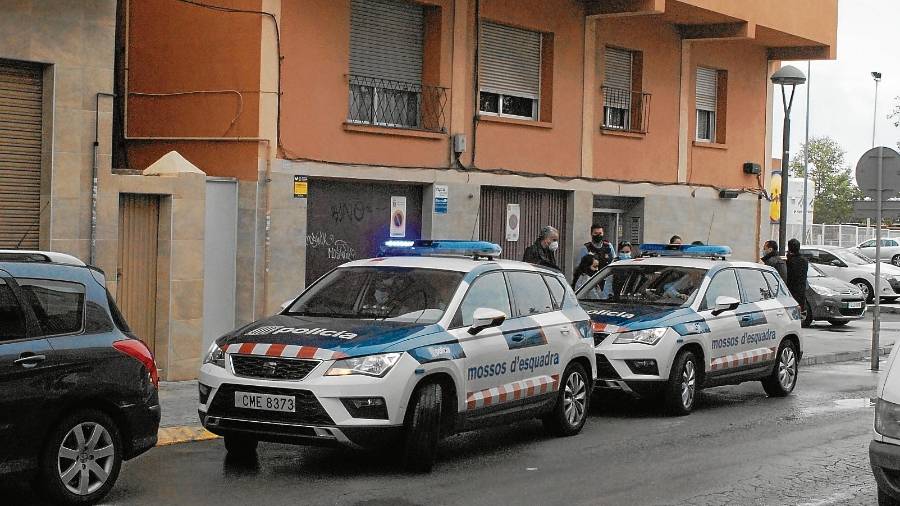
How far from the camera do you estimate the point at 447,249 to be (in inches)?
443

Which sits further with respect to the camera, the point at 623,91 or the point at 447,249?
the point at 623,91

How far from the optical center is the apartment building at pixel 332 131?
1330 cm

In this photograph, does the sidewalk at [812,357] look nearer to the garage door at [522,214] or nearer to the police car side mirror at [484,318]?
the police car side mirror at [484,318]

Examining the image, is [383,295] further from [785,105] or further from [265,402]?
[785,105]

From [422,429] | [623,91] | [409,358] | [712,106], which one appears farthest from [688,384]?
[712,106]

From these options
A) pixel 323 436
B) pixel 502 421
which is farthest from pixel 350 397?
pixel 502 421

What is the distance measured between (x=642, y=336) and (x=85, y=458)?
6.48m

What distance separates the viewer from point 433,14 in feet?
58.6

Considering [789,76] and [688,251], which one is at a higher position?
[789,76]

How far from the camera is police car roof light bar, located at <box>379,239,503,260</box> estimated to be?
11211 millimetres

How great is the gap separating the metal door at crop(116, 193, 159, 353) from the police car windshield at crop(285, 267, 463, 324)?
3.95 meters

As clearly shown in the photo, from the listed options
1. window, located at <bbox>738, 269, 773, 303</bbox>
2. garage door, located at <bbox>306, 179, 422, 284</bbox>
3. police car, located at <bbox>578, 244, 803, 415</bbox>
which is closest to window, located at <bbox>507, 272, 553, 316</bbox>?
police car, located at <bbox>578, 244, 803, 415</bbox>

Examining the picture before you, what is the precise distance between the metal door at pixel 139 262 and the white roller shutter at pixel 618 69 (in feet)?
32.0

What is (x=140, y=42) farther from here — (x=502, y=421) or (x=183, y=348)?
(x=502, y=421)
